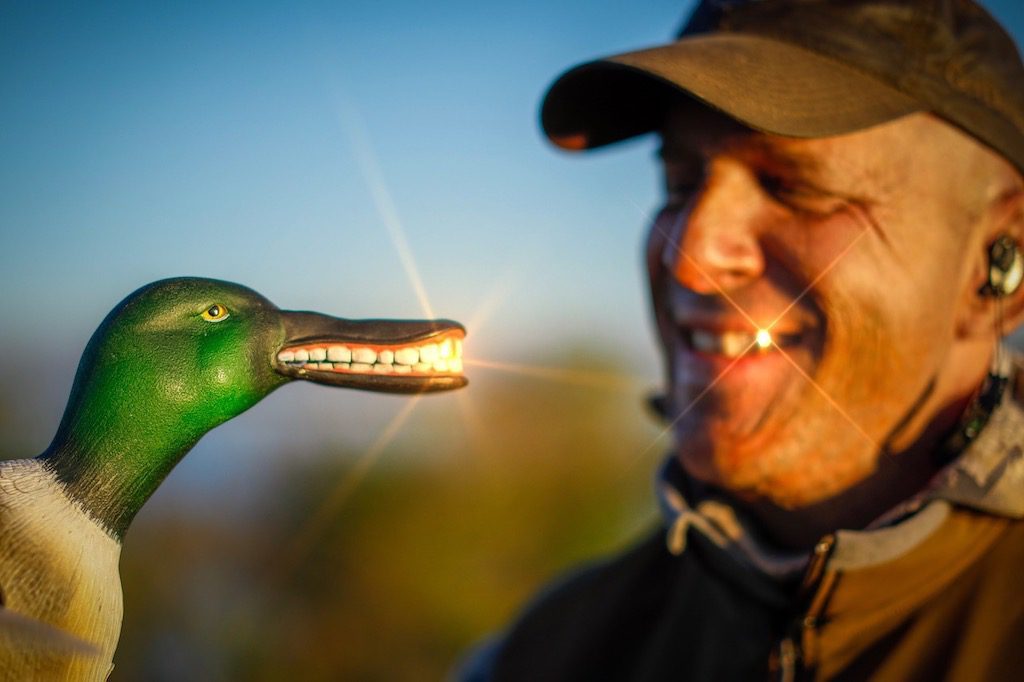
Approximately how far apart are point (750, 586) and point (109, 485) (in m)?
1.67

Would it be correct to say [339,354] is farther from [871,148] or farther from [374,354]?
[871,148]

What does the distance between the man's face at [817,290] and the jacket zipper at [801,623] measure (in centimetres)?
29

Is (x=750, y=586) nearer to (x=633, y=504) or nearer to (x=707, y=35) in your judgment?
(x=707, y=35)

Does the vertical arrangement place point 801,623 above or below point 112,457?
below

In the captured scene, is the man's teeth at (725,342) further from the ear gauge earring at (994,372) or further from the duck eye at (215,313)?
the duck eye at (215,313)

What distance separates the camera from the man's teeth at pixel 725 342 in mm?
2072

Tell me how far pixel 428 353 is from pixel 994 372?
5.69 feet

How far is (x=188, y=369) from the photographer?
86 cm

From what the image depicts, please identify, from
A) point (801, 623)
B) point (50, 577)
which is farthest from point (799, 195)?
point (50, 577)

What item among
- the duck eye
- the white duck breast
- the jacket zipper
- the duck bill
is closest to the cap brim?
the jacket zipper

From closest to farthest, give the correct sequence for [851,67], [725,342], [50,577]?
1. [50,577]
2. [851,67]
3. [725,342]

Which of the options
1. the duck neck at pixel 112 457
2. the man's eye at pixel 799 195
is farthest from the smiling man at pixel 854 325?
the duck neck at pixel 112 457

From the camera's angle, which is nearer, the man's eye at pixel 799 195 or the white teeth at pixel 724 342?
the man's eye at pixel 799 195

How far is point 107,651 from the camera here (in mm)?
829
